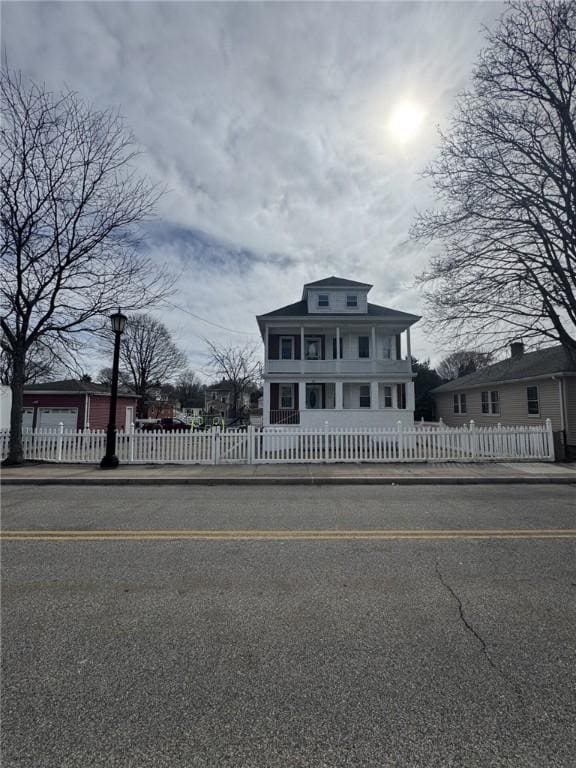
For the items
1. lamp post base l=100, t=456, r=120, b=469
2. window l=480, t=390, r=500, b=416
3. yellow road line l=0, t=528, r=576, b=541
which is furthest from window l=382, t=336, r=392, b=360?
yellow road line l=0, t=528, r=576, b=541

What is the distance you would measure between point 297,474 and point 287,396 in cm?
1246

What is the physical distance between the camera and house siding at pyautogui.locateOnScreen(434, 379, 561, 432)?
16.9 m

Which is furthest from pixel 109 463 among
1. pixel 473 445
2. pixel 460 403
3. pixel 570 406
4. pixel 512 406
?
pixel 460 403

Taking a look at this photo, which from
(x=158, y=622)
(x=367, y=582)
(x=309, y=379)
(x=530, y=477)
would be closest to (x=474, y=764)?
(x=367, y=582)


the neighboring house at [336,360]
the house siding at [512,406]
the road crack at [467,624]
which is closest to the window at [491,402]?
the house siding at [512,406]

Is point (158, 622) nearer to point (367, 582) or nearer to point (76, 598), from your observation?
point (76, 598)

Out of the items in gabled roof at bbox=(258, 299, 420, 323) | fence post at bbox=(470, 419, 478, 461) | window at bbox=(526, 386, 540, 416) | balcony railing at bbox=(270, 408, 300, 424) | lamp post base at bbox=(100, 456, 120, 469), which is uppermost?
gabled roof at bbox=(258, 299, 420, 323)

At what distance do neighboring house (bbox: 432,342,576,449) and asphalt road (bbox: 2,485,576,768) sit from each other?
1179 cm

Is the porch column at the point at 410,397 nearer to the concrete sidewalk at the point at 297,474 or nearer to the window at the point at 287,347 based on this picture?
the window at the point at 287,347

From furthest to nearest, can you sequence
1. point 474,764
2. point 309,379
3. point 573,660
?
point 309,379 < point 573,660 < point 474,764

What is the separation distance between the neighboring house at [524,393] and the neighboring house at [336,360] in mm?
4553

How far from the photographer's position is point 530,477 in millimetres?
9625

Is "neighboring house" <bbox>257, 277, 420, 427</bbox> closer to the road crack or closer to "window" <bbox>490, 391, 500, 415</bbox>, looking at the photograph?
"window" <bbox>490, 391, 500, 415</bbox>

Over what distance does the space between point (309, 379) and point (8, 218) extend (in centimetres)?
1421
